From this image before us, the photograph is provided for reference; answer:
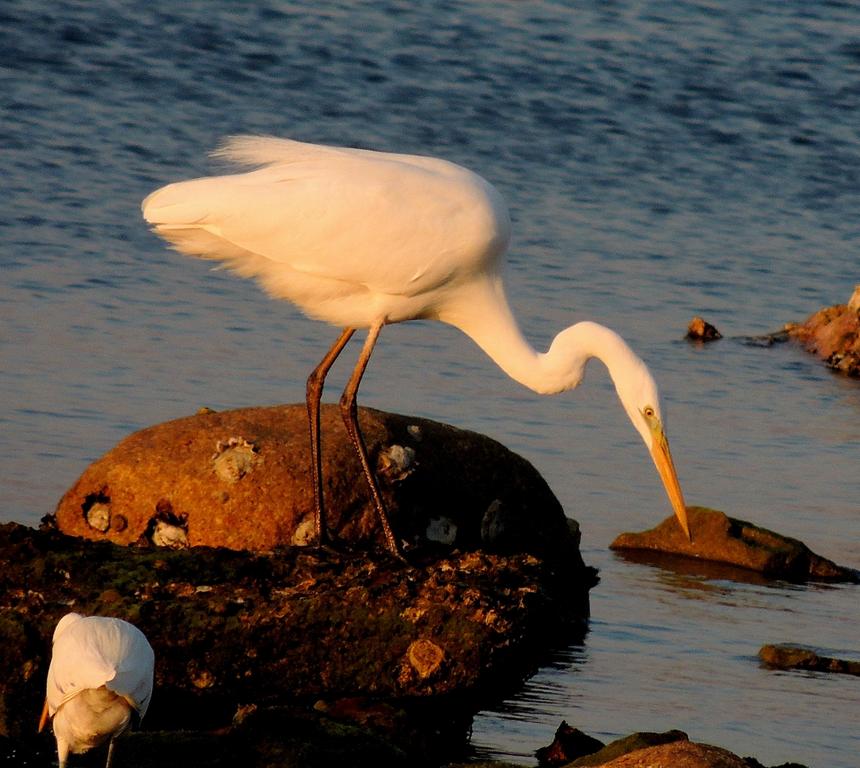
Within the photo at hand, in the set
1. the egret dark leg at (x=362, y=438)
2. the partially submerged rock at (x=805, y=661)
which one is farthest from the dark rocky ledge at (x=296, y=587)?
the partially submerged rock at (x=805, y=661)

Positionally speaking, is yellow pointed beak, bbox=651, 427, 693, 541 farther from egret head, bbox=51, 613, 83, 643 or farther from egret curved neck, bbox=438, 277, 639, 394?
egret head, bbox=51, 613, 83, 643

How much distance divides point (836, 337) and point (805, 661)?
5.89 meters

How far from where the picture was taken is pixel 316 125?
17484 millimetres

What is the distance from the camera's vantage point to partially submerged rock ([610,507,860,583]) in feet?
29.5

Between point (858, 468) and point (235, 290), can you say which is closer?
point (858, 468)

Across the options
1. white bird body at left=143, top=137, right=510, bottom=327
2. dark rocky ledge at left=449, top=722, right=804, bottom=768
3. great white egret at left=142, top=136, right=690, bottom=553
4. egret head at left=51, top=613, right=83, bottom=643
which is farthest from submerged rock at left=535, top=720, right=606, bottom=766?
white bird body at left=143, top=137, right=510, bottom=327

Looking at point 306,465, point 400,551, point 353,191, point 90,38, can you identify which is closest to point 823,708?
point 400,551

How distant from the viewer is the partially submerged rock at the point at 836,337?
13.2 metres

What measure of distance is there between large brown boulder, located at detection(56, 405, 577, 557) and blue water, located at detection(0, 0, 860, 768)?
2.05ft

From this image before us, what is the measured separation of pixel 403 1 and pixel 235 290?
8.77 metres

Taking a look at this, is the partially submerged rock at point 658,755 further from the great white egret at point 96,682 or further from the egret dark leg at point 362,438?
the egret dark leg at point 362,438

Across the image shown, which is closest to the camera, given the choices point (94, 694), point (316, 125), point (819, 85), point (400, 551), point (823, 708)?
point (94, 694)

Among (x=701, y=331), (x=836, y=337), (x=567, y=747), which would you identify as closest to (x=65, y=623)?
(x=567, y=747)

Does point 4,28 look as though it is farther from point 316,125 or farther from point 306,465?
point 306,465
